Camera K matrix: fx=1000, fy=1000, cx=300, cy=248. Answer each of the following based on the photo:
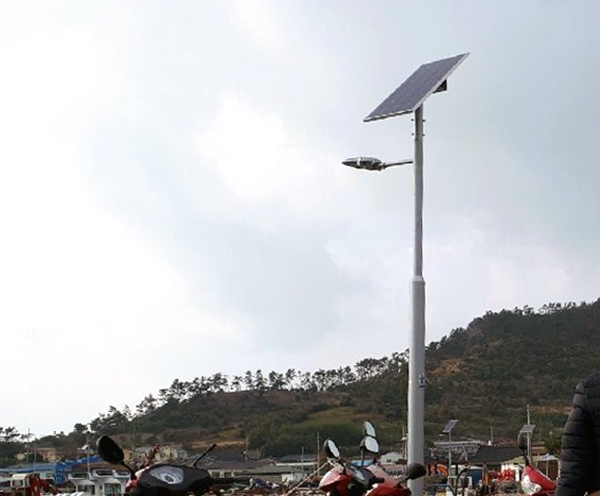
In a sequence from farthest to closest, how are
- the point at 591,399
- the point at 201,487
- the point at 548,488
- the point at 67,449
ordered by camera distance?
the point at 67,449 → the point at 548,488 → the point at 201,487 → the point at 591,399

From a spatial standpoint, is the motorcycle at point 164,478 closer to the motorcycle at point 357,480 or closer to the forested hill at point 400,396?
the motorcycle at point 357,480

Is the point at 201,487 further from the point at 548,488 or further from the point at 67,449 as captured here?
the point at 67,449

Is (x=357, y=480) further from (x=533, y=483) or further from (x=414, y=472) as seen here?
(x=533, y=483)

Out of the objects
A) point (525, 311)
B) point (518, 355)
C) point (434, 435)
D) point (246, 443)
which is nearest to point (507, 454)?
point (434, 435)

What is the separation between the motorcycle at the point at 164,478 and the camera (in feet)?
13.7

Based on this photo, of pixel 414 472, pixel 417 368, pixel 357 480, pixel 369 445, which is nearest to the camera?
pixel 414 472

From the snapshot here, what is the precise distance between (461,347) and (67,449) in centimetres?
5706

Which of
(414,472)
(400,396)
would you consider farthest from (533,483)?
(400,396)

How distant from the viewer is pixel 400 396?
94250 millimetres

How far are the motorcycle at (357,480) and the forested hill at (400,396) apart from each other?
60.8 m

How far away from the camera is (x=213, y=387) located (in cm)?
11175

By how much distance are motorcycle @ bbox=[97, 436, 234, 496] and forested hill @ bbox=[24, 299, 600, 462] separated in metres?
63.4

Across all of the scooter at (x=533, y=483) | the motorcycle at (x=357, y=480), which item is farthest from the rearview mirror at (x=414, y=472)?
the scooter at (x=533, y=483)

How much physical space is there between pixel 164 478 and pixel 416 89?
18.0ft
